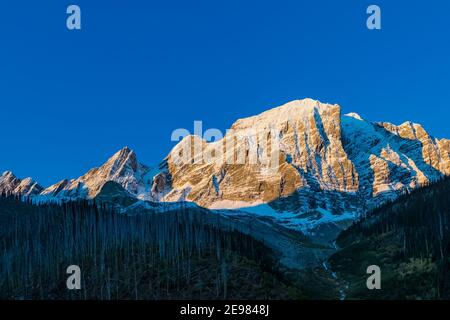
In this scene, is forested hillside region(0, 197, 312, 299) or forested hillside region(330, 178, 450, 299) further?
forested hillside region(330, 178, 450, 299)

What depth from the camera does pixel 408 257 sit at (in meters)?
137

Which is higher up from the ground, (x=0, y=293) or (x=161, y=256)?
(x=161, y=256)

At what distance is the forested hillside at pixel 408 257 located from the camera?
109 meters

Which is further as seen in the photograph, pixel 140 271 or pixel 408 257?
pixel 408 257

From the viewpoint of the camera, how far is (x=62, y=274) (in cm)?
12800

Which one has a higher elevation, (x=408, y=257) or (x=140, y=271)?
(x=408, y=257)

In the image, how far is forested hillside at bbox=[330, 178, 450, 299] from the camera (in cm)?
10881

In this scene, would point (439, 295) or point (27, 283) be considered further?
point (27, 283)

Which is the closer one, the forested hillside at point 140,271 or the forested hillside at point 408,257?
the forested hillside at point 140,271
